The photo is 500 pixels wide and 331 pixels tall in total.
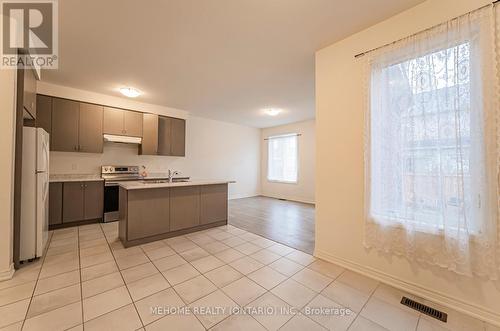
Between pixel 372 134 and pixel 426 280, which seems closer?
pixel 426 280

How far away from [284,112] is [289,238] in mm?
3605

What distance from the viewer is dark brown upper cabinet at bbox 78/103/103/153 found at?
397 cm

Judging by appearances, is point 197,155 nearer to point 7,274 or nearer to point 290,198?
point 290,198

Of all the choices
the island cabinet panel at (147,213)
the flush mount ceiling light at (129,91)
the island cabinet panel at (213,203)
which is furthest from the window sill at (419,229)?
the flush mount ceiling light at (129,91)

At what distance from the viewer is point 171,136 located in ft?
16.8

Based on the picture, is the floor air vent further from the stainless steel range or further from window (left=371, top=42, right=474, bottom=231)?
A: the stainless steel range

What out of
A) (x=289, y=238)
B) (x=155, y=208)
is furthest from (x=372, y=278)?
(x=155, y=208)

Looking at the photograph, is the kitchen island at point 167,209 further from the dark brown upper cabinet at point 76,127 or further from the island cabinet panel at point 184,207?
the dark brown upper cabinet at point 76,127

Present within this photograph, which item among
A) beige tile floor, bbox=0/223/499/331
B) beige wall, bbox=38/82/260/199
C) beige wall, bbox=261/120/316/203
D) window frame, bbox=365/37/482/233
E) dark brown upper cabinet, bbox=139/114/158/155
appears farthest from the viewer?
beige wall, bbox=261/120/316/203

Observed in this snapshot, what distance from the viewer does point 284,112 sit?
222 inches

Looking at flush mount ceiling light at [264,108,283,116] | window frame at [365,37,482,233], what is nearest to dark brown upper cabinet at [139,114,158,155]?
flush mount ceiling light at [264,108,283,116]

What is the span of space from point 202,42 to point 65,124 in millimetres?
3296

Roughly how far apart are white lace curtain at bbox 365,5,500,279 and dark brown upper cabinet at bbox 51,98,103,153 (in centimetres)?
486

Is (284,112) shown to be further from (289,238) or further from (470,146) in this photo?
(470,146)
